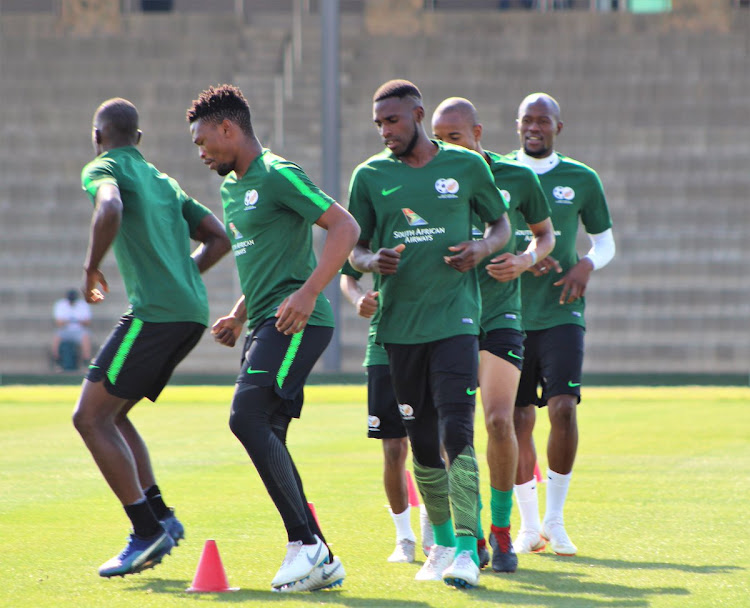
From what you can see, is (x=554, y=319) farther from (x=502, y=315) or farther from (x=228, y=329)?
(x=228, y=329)

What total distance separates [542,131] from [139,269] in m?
2.48

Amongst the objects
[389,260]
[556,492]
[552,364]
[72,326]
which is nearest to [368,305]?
[389,260]

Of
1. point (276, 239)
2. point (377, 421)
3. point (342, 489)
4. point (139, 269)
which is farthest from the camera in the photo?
point (342, 489)

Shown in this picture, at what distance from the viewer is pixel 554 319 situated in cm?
682

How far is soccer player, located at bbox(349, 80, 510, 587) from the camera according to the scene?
5.36m

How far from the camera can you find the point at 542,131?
6.99m

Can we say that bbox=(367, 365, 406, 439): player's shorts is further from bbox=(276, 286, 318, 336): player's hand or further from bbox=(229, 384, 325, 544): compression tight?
bbox=(276, 286, 318, 336): player's hand

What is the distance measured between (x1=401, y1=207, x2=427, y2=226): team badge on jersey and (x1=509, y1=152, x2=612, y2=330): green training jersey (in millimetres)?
1516

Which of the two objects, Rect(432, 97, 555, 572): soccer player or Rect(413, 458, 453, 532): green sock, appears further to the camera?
Rect(432, 97, 555, 572): soccer player

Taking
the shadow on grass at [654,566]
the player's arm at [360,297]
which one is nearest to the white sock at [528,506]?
the shadow on grass at [654,566]

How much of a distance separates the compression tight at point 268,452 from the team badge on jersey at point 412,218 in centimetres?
95

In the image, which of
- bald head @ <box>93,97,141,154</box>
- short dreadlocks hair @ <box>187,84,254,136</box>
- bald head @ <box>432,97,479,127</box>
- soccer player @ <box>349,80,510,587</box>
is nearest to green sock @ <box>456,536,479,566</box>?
soccer player @ <box>349,80,510,587</box>

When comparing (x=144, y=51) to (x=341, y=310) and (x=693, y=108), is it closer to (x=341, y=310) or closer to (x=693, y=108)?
(x=341, y=310)

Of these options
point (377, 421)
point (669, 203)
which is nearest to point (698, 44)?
point (669, 203)
